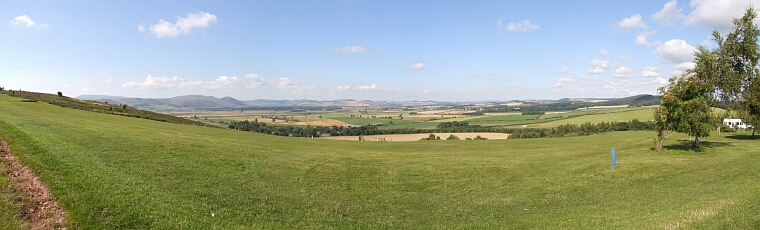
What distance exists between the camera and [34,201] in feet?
34.5

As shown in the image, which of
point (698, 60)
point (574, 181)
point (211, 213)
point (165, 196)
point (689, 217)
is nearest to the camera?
point (689, 217)

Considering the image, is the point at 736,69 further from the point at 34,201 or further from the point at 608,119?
the point at 608,119

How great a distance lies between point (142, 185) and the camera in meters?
13.9

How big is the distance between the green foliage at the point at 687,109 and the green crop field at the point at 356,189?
3428 mm

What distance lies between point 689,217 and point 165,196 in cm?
1731

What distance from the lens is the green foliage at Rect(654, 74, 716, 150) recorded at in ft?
94.9

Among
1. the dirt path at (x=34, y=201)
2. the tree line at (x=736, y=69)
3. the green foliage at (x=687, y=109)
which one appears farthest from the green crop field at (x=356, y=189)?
the tree line at (x=736, y=69)

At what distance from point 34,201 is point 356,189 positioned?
11.8 m

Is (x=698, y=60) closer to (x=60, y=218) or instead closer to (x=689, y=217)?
(x=689, y=217)

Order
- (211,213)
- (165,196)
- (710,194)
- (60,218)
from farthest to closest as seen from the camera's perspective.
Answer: (710,194), (165,196), (211,213), (60,218)

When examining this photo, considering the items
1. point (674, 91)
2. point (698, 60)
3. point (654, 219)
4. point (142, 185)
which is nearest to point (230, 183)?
point (142, 185)

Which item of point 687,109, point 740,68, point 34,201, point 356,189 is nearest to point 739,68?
point 740,68

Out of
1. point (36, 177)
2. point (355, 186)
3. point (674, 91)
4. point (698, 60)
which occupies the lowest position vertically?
point (355, 186)

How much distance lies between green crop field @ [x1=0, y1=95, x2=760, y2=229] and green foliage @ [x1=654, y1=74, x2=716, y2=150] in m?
3.43
